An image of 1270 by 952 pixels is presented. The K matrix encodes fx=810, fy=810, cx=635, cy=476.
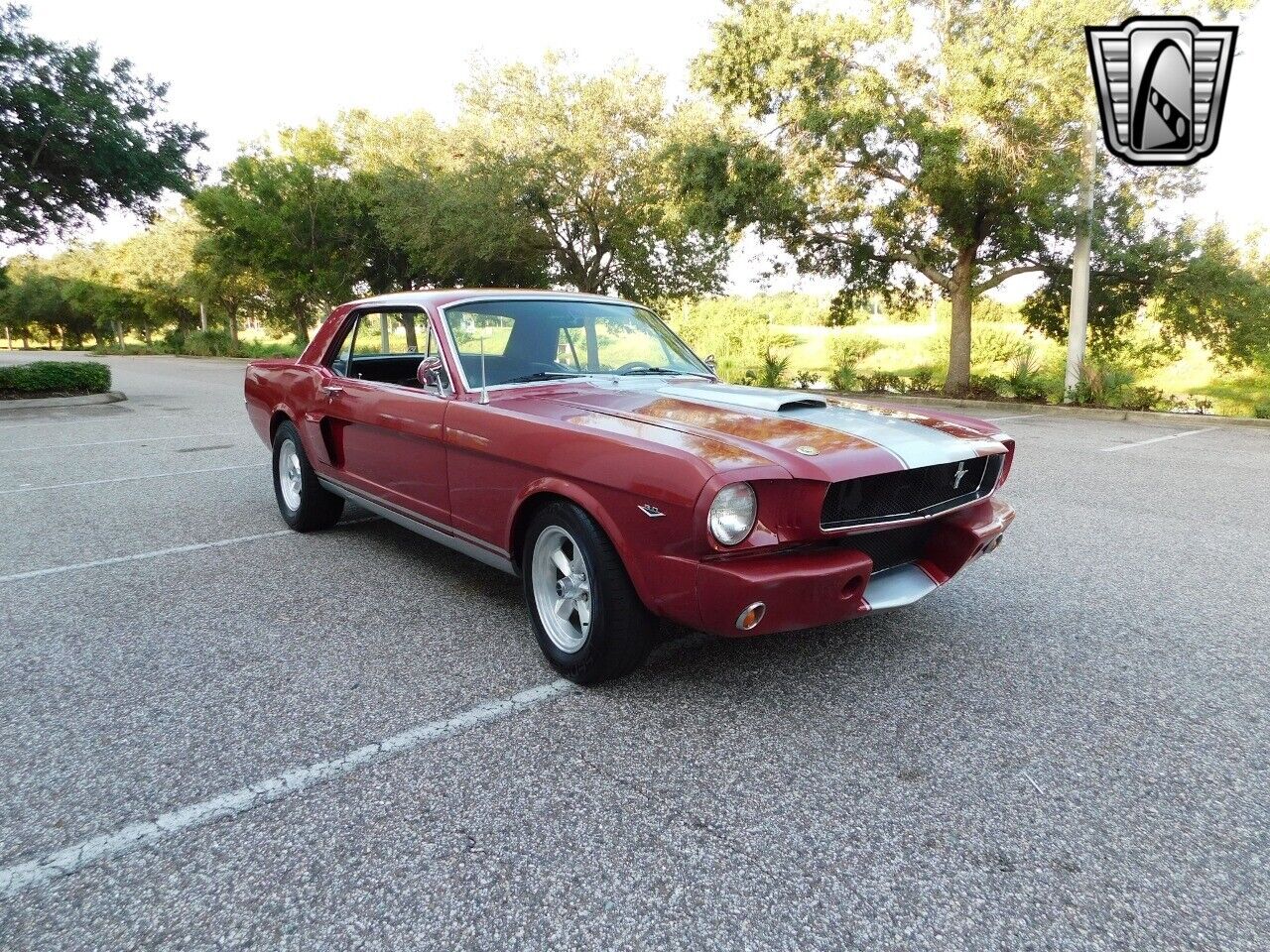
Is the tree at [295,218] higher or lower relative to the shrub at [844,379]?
higher

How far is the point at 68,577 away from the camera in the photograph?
14.9 feet

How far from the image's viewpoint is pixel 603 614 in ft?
9.40

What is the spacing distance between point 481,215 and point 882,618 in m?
22.1

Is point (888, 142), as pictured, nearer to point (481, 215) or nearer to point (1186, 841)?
point (481, 215)

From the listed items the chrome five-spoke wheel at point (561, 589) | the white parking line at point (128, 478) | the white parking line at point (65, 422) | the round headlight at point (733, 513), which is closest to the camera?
the round headlight at point (733, 513)

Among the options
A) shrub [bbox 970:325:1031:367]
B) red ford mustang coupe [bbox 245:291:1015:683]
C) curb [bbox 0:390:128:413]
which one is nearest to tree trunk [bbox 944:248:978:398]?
shrub [bbox 970:325:1031:367]

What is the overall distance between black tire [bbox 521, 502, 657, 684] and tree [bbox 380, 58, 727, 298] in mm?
19473

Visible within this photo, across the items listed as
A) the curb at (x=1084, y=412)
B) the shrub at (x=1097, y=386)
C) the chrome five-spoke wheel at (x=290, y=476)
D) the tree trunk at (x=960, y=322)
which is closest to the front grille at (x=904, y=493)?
the chrome five-spoke wheel at (x=290, y=476)

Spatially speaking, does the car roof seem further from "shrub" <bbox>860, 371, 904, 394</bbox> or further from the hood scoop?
"shrub" <bbox>860, 371, 904, 394</bbox>

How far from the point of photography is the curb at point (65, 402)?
48.4ft

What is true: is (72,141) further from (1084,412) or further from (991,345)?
(991,345)

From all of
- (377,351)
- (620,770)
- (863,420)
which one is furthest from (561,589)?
(377,351)

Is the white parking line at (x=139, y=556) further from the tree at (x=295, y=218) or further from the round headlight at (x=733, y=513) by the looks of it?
the tree at (x=295, y=218)

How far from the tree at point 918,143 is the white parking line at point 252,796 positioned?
1473 centimetres
